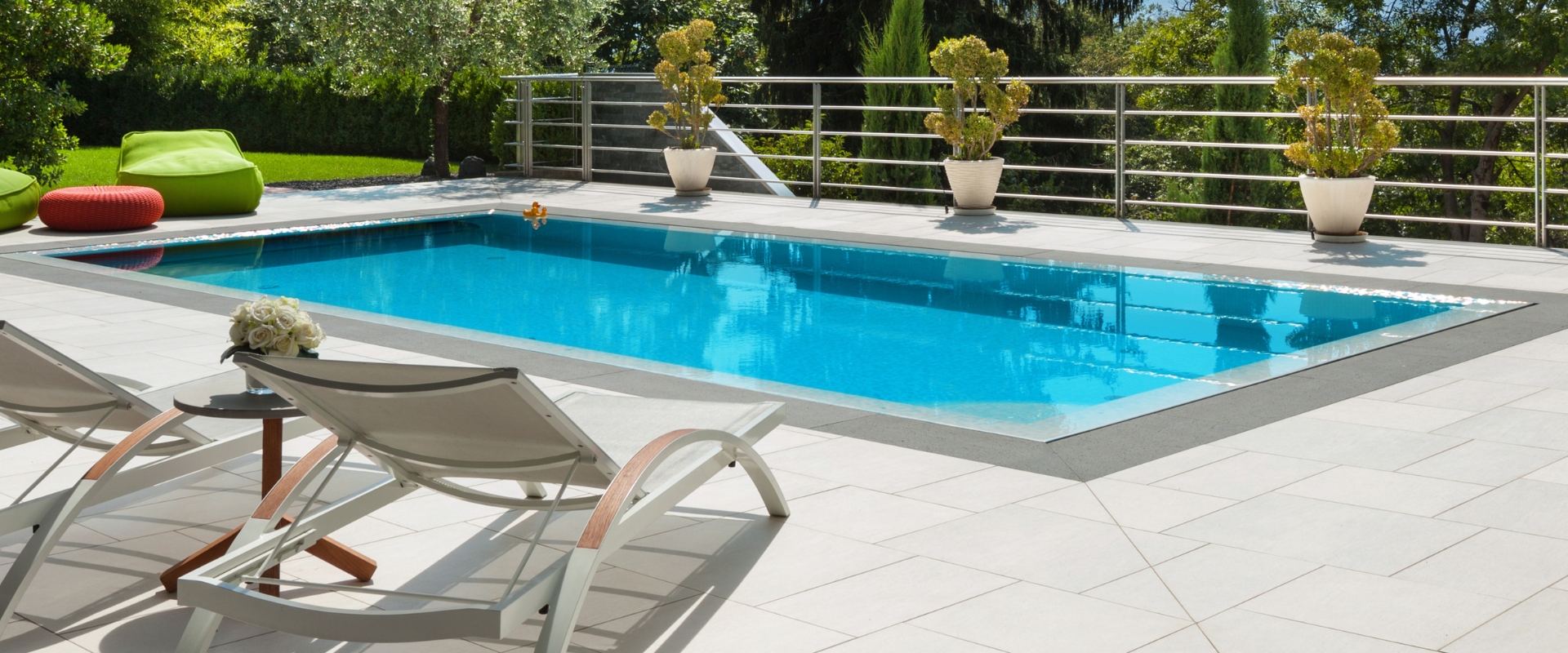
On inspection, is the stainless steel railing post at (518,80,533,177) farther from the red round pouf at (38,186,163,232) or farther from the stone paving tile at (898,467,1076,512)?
the stone paving tile at (898,467,1076,512)

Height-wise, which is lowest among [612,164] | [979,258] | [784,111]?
[979,258]

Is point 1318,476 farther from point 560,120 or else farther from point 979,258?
point 560,120

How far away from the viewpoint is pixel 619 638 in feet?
9.20

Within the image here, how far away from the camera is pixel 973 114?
11.0 m

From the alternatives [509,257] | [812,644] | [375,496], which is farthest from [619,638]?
[509,257]

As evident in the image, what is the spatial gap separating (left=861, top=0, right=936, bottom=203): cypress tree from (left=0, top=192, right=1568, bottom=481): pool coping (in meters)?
5.72

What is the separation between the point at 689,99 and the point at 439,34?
→ 3.91m

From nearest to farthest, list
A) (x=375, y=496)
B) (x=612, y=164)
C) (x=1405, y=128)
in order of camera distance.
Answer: (x=375, y=496)
(x=612, y=164)
(x=1405, y=128)

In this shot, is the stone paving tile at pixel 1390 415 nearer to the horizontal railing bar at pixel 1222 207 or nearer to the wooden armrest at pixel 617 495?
the wooden armrest at pixel 617 495

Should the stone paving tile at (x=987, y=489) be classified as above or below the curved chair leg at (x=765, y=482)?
below

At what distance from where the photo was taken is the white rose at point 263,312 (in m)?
3.02

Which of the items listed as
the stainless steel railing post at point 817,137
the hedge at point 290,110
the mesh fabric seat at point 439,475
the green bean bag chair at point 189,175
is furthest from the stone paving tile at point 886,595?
the hedge at point 290,110

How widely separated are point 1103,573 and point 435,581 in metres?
1.59

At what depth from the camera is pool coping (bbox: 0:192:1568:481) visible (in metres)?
4.27
